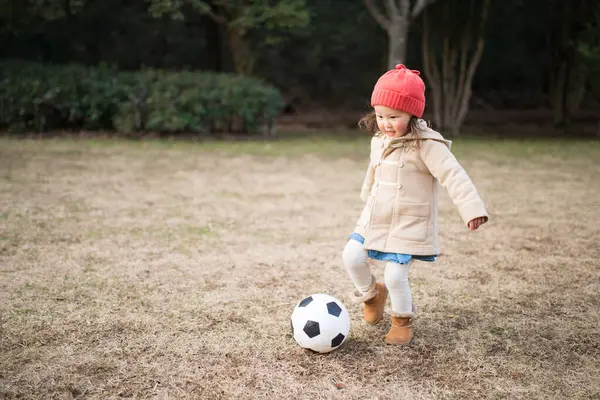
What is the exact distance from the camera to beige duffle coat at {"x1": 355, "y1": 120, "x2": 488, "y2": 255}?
3.17 m

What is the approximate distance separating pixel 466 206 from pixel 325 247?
2.31 metres

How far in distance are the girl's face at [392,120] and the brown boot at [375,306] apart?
92 centimetres

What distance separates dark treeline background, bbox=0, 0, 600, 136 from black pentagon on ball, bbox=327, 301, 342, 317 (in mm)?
13026

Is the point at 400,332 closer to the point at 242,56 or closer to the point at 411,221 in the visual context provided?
the point at 411,221

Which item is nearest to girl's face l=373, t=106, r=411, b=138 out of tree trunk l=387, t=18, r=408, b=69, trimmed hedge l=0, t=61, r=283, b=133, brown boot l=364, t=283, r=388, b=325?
brown boot l=364, t=283, r=388, b=325

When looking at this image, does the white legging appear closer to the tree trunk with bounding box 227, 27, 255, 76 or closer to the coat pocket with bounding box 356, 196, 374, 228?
the coat pocket with bounding box 356, 196, 374, 228

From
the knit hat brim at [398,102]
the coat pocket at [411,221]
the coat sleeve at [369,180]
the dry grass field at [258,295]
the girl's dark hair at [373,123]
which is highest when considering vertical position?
the knit hat brim at [398,102]

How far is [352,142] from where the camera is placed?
49.2 feet

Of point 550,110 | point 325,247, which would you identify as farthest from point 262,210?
point 550,110

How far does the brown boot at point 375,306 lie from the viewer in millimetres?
3535

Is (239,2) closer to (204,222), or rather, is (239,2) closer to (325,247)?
(204,222)

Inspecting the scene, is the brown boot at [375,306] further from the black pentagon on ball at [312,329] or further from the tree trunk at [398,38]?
the tree trunk at [398,38]

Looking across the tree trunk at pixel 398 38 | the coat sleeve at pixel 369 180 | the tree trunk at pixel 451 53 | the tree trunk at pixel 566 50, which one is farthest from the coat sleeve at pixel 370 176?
the tree trunk at pixel 566 50

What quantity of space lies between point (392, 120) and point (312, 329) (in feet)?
3.89
